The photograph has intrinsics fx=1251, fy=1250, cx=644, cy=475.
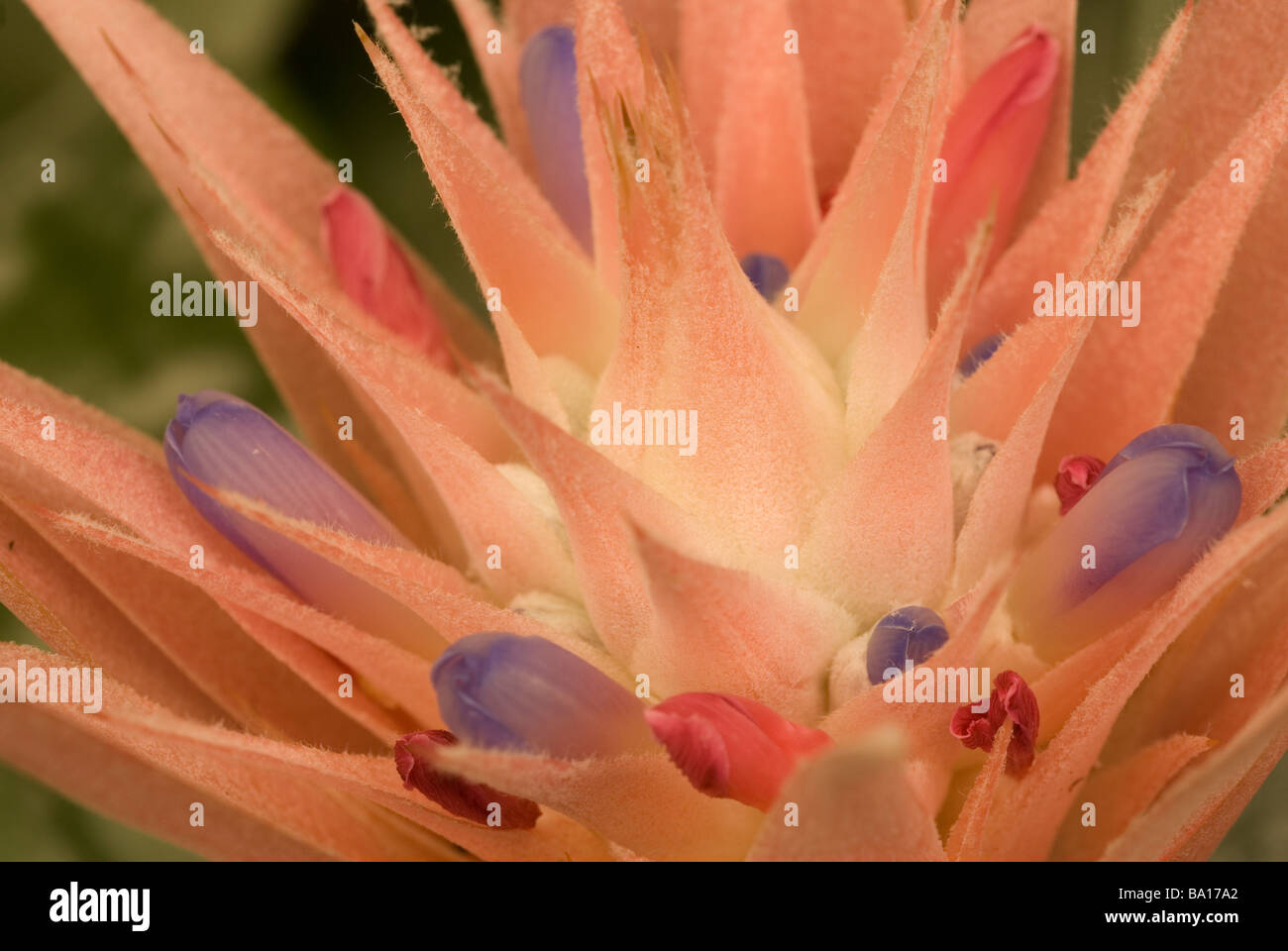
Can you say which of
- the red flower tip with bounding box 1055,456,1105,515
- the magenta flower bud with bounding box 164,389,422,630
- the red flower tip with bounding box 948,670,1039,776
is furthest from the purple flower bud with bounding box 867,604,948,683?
the magenta flower bud with bounding box 164,389,422,630

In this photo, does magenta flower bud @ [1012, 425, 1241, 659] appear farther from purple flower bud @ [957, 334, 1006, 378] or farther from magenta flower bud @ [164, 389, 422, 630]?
magenta flower bud @ [164, 389, 422, 630]

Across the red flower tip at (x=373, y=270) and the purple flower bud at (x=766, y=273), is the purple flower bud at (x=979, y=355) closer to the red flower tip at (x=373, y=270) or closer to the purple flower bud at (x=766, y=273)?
the purple flower bud at (x=766, y=273)

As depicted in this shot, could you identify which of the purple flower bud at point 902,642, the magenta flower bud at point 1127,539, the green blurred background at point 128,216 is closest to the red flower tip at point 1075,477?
the magenta flower bud at point 1127,539

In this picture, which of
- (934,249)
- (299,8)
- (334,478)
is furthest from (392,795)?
(299,8)

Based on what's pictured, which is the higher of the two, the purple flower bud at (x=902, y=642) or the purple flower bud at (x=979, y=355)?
the purple flower bud at (x=979, y=355)

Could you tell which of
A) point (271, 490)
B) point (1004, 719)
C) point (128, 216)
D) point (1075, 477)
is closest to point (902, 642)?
point (1004, 719)

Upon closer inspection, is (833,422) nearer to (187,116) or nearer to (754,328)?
(754,328)
